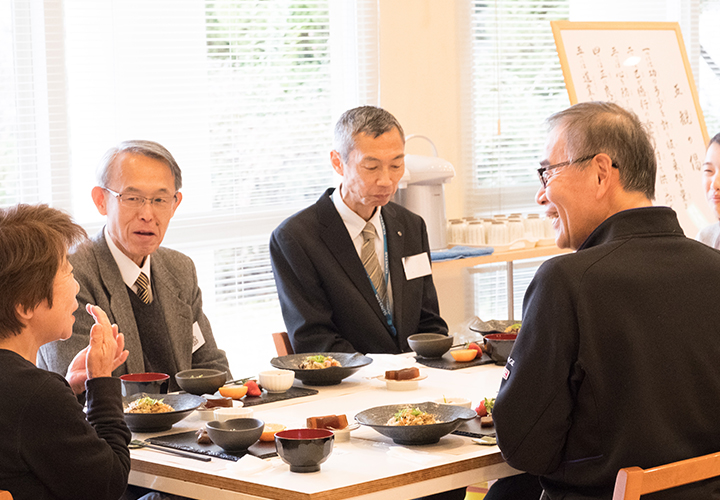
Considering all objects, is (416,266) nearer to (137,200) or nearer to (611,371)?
(137,200)

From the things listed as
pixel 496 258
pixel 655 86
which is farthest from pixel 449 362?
pixel 655 86

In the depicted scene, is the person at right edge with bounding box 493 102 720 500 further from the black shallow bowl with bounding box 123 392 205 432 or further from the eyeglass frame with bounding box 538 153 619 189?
the black shallow bowl with bounding box 123 392 205 432

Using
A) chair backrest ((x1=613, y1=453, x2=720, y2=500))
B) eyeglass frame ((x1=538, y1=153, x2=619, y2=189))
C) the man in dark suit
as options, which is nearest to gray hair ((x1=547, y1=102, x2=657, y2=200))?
eyeglass frame ((x1=538, y1=153, x2=619, y2=189))

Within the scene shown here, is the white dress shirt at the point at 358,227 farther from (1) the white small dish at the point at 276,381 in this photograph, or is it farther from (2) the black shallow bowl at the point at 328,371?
(1) the white small dish at the point at 276,381

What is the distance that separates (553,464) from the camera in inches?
67.6

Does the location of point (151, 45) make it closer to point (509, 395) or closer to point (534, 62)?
point (534, 62)

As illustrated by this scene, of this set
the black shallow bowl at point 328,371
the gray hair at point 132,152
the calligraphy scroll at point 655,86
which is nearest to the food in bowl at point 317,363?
the black shallow bowl at point 328,371

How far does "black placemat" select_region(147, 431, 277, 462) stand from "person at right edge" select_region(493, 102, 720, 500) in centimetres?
51

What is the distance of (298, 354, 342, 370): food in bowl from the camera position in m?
2.52

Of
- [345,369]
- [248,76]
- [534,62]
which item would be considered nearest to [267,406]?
[345,369]

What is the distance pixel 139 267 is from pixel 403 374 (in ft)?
2.91

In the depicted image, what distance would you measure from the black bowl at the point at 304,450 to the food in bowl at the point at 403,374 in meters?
0.71

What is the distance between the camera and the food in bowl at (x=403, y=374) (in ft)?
8.02

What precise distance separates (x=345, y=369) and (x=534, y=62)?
3.58m
